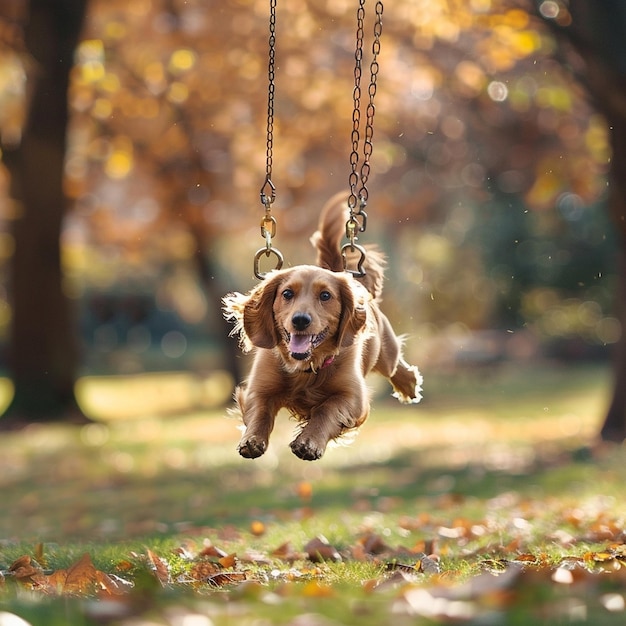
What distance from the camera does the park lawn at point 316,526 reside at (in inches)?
139

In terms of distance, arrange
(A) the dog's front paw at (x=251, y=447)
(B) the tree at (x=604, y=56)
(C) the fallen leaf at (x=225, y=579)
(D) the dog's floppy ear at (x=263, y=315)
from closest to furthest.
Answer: (C) the fallen leaf at (x=225, y=579), (A) the dog's front paw at (x=251, y=447), (D) the dog's floppy ear at (x=263, y=315), (B) the tree at (x=604, y=56)

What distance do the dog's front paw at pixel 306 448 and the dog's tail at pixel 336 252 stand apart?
1.49 metres

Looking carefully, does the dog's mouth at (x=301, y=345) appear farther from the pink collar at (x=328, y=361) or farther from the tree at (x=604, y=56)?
the tree at (x=604, y=56)

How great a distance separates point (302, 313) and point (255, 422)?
0.67m

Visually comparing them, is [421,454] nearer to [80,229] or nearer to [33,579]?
[33,579]

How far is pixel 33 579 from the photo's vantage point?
15.5 feet

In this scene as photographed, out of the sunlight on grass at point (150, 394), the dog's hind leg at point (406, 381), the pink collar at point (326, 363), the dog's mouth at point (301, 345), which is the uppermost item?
the dog's mouth at point (301, 345)

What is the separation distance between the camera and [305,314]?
5062 millimetres

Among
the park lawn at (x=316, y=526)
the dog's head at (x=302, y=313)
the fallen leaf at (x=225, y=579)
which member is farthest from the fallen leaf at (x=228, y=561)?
the dog's head at (x=302, y=313)

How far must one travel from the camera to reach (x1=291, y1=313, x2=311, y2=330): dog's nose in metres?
5.05

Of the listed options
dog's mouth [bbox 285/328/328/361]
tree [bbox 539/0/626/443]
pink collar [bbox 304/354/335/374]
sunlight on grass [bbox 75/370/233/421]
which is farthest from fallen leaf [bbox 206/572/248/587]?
sunlight on grass [bbox 75/370/233/421]

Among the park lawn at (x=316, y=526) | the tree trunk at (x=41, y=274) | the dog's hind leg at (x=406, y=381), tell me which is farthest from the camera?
Result: the tree trunk at (x=41, y=274)

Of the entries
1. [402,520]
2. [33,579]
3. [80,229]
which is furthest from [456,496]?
[80,229]

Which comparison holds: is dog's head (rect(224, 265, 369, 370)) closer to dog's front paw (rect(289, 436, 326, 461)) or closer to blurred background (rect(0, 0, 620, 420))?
dog's front paw (rect(289, 436, 326, 461))
